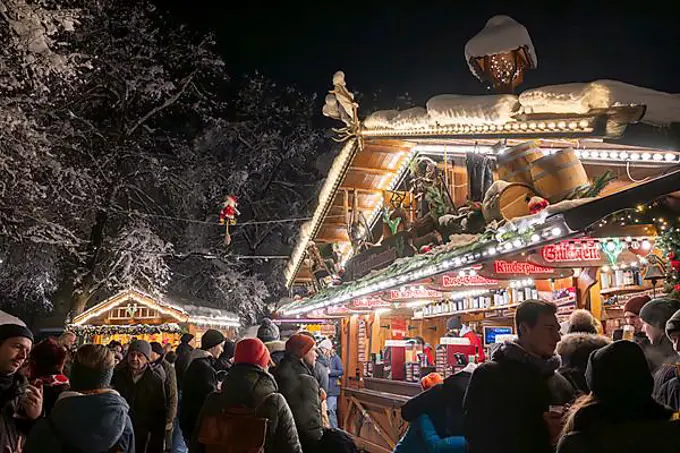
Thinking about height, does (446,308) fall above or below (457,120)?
below

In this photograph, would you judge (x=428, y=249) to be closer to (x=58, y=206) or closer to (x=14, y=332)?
(x=14, y=332)

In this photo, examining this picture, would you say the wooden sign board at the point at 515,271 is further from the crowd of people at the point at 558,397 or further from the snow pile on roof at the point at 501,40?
the snow pile on roof at the point at 501,40

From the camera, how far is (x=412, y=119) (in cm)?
755

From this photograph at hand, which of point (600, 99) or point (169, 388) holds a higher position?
point (600, 99)

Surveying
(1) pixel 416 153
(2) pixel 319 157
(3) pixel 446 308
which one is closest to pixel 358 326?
(3) pixel 446 308

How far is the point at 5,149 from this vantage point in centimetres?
1383

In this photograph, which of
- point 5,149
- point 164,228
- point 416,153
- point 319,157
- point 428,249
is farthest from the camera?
point 319,157

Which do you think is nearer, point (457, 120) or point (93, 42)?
point (457, 120)

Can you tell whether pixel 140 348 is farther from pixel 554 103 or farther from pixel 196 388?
pixel 554 103

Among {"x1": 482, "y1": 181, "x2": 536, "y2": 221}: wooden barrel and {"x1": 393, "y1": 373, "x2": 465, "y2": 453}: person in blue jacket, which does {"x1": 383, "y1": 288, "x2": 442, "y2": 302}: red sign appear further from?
{"x1": 393, "y1": 373, "x2": 465, "y2": 453}: person in blue jacket

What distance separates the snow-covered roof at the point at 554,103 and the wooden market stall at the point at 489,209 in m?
0.01

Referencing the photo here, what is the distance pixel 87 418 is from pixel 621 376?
121 inches

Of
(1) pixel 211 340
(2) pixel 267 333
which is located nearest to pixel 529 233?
(2) pixel 267 333

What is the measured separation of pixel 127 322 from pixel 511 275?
1973cm
